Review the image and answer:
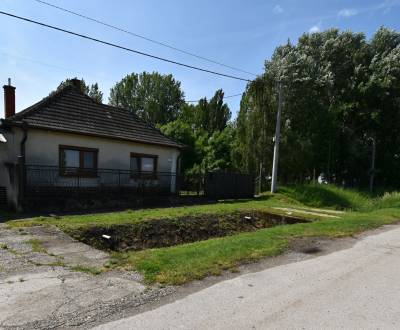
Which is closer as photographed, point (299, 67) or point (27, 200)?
point (27, 200)

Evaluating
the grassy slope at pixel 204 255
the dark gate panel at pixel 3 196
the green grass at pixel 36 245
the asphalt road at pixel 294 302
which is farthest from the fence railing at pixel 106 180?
the asphalt road at pixel 294 302

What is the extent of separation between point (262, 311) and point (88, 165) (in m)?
12.8

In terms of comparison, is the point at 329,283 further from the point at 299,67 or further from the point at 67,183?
the point at 299,67

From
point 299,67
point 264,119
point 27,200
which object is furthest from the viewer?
point 299,67

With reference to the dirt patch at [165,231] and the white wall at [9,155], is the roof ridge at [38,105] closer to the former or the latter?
Result: the white wall at [9,155]

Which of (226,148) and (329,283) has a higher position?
(226,148)

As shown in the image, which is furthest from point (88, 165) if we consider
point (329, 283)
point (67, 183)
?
point (329, 283)

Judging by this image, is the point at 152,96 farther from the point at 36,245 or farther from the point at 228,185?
the point at 36,245

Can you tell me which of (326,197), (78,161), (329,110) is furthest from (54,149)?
(329,110)

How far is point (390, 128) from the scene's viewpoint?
29109 mm

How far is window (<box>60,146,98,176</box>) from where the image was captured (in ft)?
48.3

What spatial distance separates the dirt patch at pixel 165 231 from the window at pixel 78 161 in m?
5.80

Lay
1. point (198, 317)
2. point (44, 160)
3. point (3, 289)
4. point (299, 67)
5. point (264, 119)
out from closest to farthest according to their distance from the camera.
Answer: point (198, 317) < point (3, 289) < point (44, 160) < point (264, 119) < point (299, 67)

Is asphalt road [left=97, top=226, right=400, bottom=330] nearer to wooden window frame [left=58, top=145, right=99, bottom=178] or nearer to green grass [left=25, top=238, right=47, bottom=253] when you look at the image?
green grass [left=25, top=238, right=47, bottom=253]
